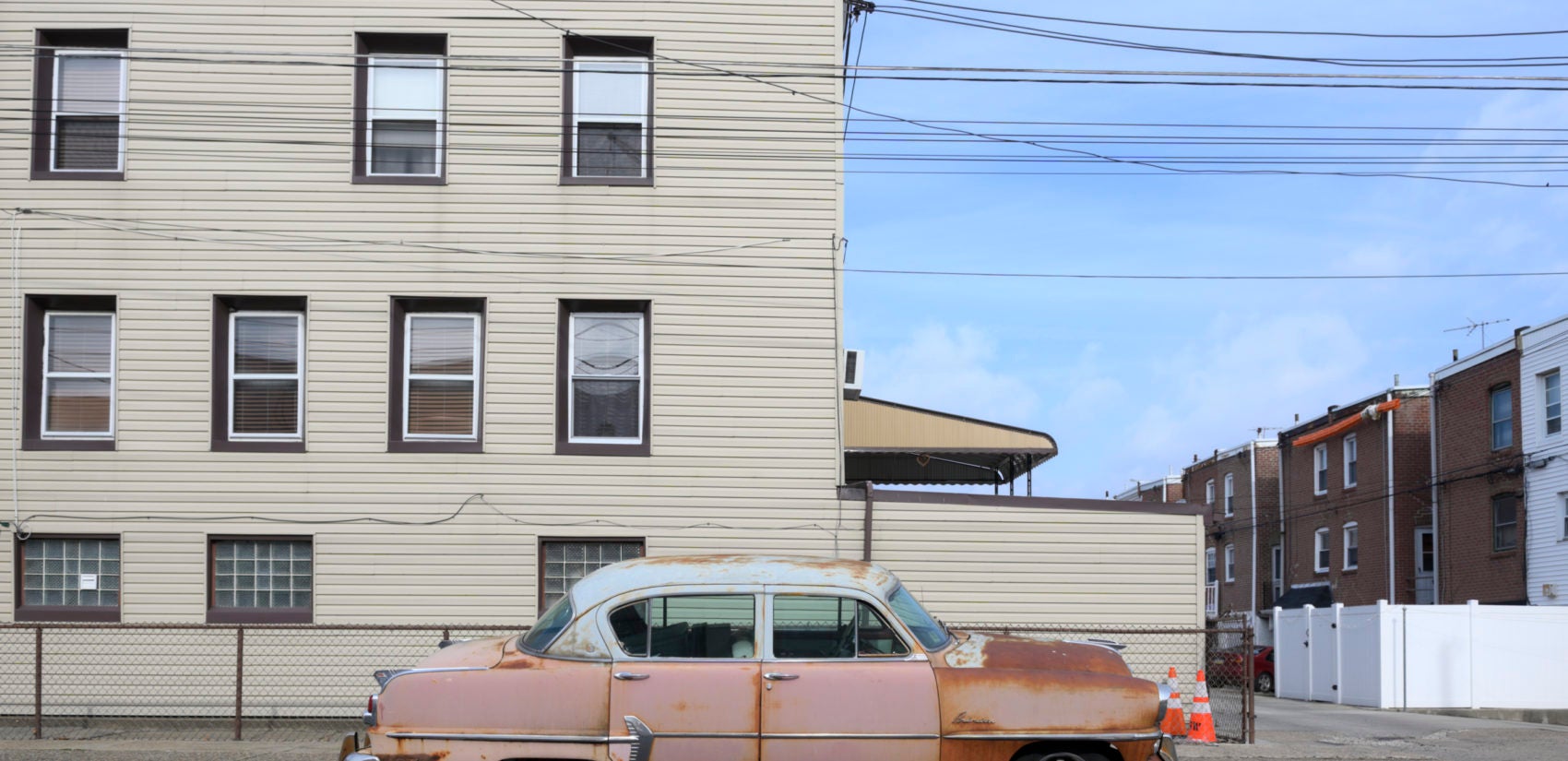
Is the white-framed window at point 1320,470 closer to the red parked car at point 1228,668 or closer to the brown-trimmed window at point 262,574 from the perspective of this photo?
the red parked car at point 1228,668

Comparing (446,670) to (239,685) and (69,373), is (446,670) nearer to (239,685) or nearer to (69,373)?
(239,685)

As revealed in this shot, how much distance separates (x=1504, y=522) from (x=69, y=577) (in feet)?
97.6

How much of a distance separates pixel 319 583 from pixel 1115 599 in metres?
8.39

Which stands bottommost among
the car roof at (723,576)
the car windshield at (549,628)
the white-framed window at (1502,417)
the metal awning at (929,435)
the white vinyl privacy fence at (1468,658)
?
the white vinyl privacy fence at (1468,658)

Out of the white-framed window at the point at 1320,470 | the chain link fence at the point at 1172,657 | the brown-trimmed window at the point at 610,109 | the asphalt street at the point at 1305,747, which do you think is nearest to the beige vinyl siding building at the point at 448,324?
the brown-trimmed window at the point at 610,109

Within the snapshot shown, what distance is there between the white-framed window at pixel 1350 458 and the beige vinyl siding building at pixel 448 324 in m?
28.0

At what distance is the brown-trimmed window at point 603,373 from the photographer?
52.8 ft

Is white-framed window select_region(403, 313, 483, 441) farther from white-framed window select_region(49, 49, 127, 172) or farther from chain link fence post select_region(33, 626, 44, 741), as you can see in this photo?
chain link fence post select_region(33, 626, 44, 741)

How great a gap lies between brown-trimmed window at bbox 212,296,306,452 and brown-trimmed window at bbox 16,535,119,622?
1.74m

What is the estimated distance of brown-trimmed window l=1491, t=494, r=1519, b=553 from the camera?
3319 cm

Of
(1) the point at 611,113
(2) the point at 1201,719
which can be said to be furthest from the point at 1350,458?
(1) the point at 611,113

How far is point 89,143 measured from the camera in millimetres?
16250

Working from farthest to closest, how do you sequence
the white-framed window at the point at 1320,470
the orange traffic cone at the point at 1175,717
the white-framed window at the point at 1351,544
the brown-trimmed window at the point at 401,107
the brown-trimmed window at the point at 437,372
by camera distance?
1. the white-framed window at the point at 1320,470
2. the white-framed window at the point at 1351,544
3. the brown-trimmed window at the point at 401,107
4. the brown-trimmed window at the point at 437,372
5. the orange traffic cone at the point at 1175,717

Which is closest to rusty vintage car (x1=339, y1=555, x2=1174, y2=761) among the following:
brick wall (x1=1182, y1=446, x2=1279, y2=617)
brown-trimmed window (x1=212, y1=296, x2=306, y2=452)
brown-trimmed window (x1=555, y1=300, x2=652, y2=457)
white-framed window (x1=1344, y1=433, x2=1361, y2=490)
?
brown-trimmed window (x1=555, y1=300, x2=652, y2=457)
